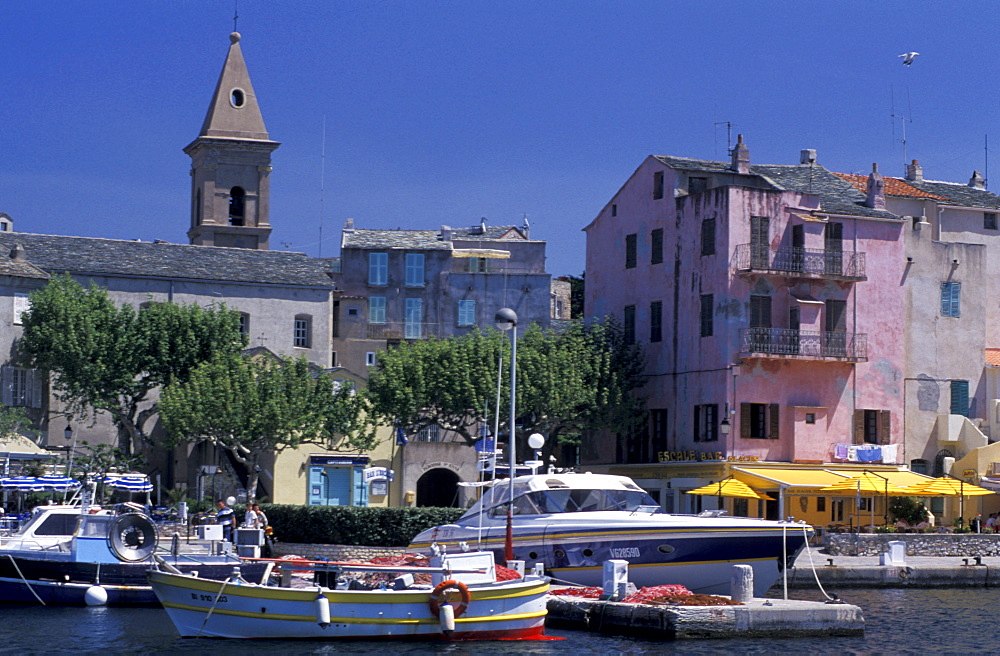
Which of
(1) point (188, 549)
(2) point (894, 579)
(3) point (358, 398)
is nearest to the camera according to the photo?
(1) point (188, 549)

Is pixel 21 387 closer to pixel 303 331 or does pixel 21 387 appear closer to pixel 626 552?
pixel 303 331

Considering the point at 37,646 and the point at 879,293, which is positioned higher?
the point at 879,293

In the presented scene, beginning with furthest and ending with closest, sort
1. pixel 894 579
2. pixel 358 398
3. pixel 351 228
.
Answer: pixel 351 228 < pixel 358 398 < pixel 894 579

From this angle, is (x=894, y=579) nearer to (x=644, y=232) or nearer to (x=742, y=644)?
(x=742, y=644)

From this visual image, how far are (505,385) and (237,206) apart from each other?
28.4 meters

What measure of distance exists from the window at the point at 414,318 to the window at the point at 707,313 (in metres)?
21.0

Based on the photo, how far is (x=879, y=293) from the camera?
57.5 metres

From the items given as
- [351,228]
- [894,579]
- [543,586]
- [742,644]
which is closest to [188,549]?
[543,586]

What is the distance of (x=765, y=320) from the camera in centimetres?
5544

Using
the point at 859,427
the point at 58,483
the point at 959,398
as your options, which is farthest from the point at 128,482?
the point at 959,398

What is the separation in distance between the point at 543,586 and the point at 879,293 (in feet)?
103

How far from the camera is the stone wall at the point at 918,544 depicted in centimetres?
4812

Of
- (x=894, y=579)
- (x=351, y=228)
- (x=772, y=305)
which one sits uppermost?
(x=351, y=228)

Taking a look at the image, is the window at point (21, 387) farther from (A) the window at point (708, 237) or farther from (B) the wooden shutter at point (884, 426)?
(B) the wooden shutter at point (884, 426)
